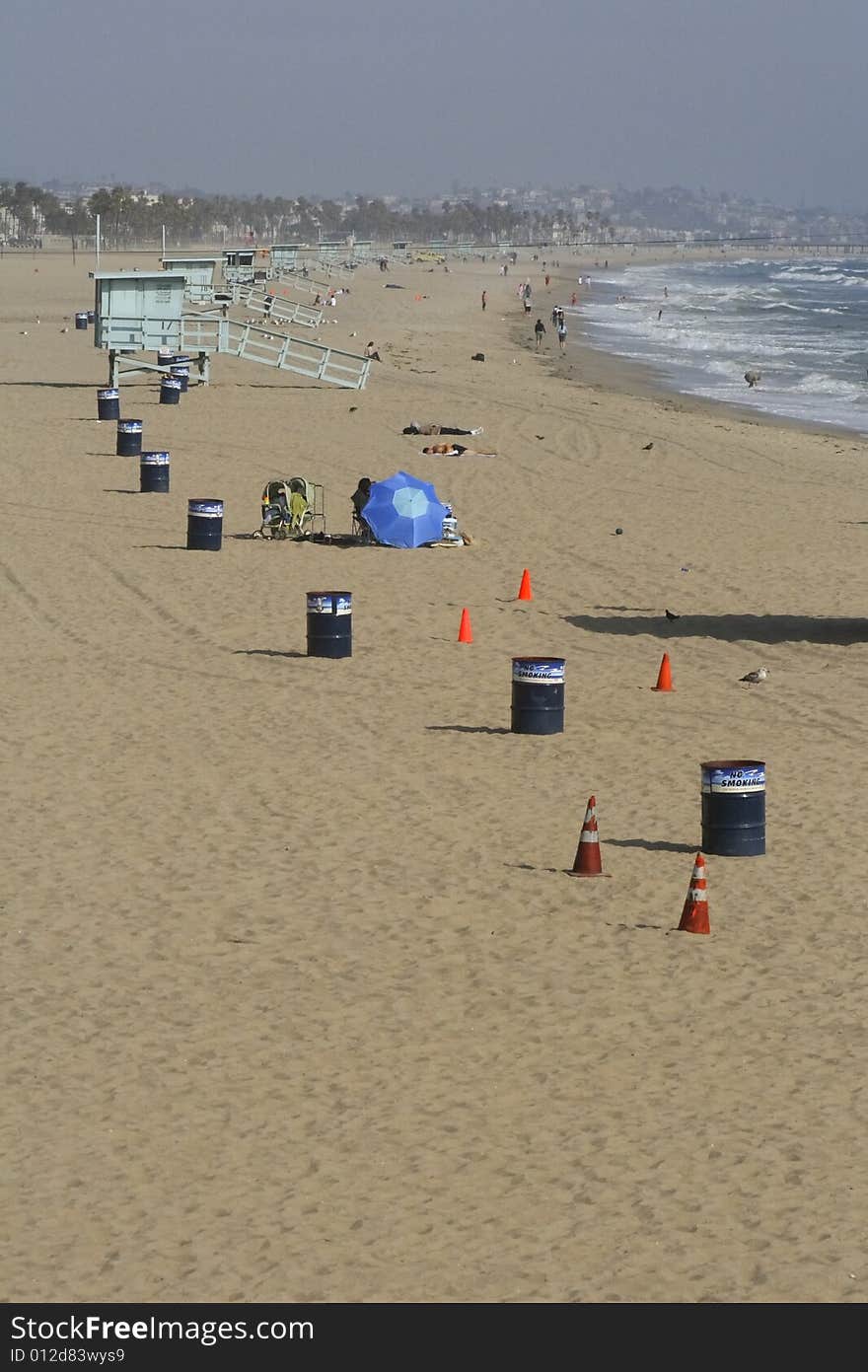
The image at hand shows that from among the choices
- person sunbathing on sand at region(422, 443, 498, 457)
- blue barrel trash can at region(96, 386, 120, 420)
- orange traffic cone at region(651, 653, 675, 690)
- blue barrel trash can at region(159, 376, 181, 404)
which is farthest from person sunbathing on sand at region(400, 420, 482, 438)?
orange traffic cone at region(651, 653, 675, 690)

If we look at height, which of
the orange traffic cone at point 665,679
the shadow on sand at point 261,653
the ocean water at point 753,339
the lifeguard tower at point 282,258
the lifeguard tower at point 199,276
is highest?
the lifeguard tower at point 199,276

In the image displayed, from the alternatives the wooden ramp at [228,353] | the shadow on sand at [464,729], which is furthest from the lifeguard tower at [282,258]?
the shadow on sand at [464,729]

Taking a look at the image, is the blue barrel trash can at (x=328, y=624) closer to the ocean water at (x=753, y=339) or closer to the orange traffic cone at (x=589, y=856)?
the orange traffic cone at (x=589, y=856)

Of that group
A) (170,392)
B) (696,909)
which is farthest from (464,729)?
(170,392)

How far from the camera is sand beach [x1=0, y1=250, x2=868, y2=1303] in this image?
773 cm

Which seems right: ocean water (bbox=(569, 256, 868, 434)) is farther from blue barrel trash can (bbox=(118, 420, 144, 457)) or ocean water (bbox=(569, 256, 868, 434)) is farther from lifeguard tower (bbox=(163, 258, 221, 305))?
blue barrel trash can (bbox=(118, 420, 144, 457))

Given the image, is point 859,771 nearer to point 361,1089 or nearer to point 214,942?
point 214,942

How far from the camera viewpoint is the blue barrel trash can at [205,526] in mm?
23781

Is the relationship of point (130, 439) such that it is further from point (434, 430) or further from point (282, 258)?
point (282, 258)

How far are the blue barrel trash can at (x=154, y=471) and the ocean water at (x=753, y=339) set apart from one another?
1868 centimetres

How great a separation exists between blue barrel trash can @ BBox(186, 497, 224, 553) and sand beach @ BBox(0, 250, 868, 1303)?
33 centimetres

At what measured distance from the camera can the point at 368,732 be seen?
52.0ft

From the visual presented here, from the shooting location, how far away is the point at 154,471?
28734mm
